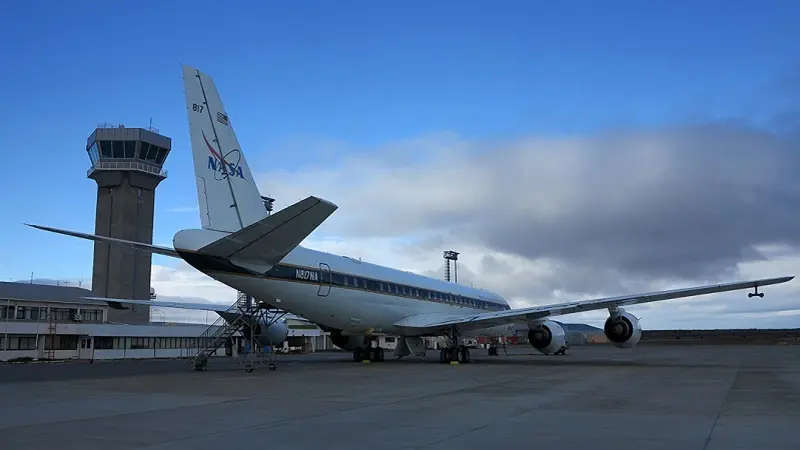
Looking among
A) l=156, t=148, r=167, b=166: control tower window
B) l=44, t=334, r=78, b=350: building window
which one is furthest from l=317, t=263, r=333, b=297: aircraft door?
l=156, t=148, r=167, b=166: control tower window

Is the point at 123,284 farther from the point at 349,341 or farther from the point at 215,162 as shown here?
the point at 215,162

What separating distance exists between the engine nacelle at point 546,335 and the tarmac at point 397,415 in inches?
552

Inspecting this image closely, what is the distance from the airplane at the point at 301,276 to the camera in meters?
17.1

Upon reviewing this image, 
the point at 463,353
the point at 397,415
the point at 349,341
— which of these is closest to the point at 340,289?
the point at 349,341

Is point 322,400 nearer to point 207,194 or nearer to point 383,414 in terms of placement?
point 383,414

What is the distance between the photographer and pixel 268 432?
7789 mm

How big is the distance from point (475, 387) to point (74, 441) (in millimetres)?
8952

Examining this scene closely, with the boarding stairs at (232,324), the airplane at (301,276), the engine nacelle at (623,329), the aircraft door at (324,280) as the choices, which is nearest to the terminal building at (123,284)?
the airplane at (301,276)

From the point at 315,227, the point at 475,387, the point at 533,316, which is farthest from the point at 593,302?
the point at 315,227

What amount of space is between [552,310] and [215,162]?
13.3 m

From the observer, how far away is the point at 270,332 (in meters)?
25.9

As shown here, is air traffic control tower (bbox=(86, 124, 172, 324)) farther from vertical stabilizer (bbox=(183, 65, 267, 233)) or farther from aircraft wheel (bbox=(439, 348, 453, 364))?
vertical stabilizer (bbox=(183, 65, 267, 233))

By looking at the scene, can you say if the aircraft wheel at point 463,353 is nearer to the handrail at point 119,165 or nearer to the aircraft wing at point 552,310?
the aircraft wing at point 552,310

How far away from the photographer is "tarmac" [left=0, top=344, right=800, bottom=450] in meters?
7.20
